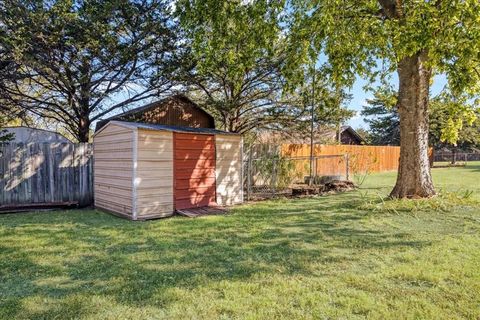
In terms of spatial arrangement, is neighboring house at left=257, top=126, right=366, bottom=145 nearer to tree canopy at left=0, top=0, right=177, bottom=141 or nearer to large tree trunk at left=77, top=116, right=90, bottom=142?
tree canopy at left=0, top=0, right=177, bottom=141

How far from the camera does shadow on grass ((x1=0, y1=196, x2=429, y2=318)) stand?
2941mm

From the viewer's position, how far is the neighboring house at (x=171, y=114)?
11.1 meters

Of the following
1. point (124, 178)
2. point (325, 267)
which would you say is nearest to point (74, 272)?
point (325, 267)

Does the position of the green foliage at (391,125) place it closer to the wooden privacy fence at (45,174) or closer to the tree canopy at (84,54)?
the tree canopy at (84,54)

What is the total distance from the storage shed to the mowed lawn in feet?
2.34

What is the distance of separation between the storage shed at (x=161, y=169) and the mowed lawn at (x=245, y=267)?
2.34 ft

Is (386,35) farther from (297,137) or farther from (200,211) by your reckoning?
A: (297,137)

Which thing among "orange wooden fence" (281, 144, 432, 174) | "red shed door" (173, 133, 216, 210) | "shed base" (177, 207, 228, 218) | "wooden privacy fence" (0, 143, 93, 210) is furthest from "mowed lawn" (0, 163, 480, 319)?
"orange wooden fence" (281, 144, 432, 174)

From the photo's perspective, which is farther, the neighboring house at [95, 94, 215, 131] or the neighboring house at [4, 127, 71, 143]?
the neighboring house at [95, 94, 215, 131]

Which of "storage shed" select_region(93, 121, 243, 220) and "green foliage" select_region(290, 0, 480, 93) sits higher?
"green foliage" select_region(290, 0, 480, 93)

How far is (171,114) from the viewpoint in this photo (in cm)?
1247

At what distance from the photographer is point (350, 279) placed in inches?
123

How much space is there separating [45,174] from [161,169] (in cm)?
334

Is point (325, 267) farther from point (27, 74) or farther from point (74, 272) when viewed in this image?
point (27, 74)
